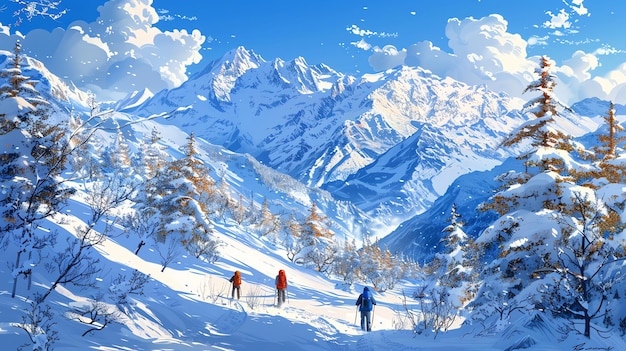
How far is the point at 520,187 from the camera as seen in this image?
13586 mm

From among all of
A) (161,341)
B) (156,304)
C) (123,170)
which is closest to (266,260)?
(156,304)

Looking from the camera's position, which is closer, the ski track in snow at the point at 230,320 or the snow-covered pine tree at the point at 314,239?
the ski track in snow at the point at 230,320

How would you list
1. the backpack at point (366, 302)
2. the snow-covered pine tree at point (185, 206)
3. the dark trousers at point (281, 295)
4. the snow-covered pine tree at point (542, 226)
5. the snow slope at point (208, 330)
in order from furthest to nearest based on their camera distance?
the snow-covered pine tree at point (185, 206), the dark trousers at point (281, 295), the backpack at point (366, 302), the snow-covered pine tree at point (542, 226), the snow slope at point (208, 330)

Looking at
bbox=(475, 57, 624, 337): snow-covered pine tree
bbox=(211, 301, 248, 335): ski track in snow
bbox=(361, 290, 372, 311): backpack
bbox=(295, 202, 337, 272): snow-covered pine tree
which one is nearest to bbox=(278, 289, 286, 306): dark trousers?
bbox=(211, 301, 248, 335): ski track in snow

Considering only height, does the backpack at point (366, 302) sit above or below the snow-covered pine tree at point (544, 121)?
below

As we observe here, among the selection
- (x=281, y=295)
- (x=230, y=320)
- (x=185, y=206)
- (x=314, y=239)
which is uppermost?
(x=314, y=239)

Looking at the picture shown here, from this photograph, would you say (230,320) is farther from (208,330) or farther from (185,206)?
(185,206)

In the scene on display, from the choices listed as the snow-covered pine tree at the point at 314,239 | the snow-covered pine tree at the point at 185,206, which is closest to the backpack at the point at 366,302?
the snow-covered pine tree at the point at 185,206

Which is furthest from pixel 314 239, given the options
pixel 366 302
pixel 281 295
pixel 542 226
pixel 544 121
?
pixel 542 226

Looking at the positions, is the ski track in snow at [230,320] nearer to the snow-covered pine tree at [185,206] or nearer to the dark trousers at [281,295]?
the dark trousers at [281,295]

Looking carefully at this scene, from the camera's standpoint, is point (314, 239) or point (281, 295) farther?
point (314, 239)

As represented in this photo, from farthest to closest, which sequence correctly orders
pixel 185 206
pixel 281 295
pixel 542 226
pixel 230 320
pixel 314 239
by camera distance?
pixel 314 239 → pixel 185 206 → pixel 281 295 → pixel 542 226 → pixel 230 320

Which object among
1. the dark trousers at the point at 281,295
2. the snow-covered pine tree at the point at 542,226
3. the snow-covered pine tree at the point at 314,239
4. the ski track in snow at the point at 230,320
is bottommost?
the ski track in snow at the point at 230,320

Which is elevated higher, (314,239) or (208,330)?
(314,239)
